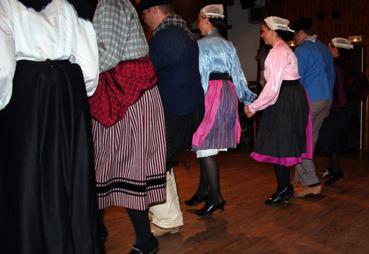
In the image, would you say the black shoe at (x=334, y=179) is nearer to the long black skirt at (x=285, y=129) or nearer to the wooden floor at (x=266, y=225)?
the wooden floor at (x=266, y=225)

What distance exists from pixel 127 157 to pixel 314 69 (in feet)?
7.22

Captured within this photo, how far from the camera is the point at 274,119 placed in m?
3.18

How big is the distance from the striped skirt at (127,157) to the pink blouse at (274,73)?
1271 mm

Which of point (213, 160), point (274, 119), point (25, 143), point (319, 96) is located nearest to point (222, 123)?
point (213, 160)

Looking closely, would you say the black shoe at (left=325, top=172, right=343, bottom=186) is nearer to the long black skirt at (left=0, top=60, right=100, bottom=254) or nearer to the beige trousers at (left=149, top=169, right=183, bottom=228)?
the beige trousers at (left=149, top=169, right=183, bottom=228)

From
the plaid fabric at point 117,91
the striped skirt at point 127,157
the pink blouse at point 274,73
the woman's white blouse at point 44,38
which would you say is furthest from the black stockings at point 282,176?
the woman's white blouse at point 44,38

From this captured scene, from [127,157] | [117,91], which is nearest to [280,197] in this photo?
[127,157]

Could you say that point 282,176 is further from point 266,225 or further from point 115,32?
point 115,32

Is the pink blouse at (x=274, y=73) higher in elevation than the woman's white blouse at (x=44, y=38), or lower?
lower

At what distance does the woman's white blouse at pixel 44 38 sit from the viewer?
1373 mm

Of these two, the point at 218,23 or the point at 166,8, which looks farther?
the point at 218,23

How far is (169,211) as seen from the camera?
2.52 meters

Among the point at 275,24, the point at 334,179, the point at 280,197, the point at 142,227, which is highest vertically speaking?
the point at 275,24

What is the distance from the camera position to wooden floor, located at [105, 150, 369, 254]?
7.92 ft
